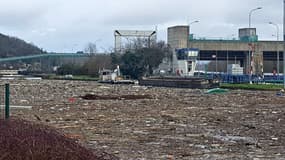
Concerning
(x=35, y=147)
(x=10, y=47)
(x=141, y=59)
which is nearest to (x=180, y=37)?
(x=141, y=59)

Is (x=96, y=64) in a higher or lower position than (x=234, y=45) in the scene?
lower

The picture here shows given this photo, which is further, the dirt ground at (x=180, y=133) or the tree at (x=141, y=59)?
the tree at (x=141, y=59)

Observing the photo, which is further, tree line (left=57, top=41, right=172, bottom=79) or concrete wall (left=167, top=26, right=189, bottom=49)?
concrete wall (left=167, top=26, right=189, bottom=49)

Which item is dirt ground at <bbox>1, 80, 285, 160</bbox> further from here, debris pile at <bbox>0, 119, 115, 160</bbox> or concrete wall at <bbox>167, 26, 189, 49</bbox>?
concrete wall at <bbox>167, 26, 189, 49</bbox>

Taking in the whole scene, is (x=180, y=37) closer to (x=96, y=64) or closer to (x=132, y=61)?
(x=96, y=64)

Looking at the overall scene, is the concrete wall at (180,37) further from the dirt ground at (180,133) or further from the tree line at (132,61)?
the dirt ground at (180,133)

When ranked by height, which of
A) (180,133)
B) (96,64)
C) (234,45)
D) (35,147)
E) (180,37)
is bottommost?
(180,133)

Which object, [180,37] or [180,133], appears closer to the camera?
[180,133]

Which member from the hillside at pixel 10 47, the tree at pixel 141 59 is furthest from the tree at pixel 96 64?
the hillside at pixel 10 47

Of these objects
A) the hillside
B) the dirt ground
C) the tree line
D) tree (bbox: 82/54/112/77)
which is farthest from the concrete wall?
the dirt ground

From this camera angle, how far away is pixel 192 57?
107250mm

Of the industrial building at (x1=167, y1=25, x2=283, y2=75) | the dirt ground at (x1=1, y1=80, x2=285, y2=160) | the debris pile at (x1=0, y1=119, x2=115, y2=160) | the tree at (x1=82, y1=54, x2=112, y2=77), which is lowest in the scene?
the dirt ground at (x1=1, y1=80, x2=285, y2=160)

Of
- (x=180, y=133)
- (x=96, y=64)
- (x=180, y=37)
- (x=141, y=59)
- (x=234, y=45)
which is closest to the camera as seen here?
(x=180, y=133)

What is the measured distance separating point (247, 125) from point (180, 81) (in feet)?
163
